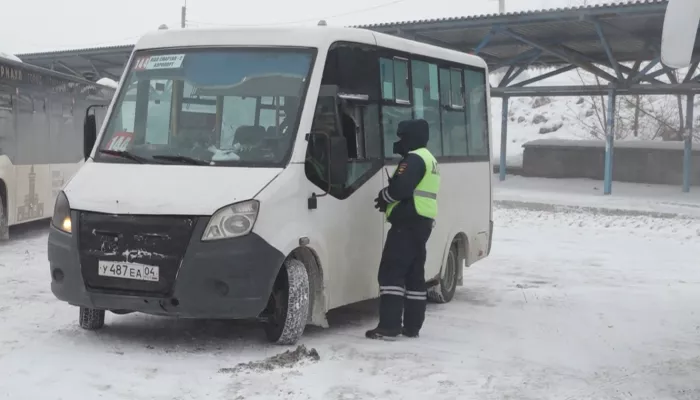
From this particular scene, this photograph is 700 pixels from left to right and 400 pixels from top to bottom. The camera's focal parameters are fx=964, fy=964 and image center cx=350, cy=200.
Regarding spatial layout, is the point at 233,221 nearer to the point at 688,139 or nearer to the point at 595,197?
the point at 595,197

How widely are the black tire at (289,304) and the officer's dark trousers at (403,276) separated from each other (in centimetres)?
78

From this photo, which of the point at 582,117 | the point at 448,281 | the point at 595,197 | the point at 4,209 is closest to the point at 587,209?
the point at 595,197

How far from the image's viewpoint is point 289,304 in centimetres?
721

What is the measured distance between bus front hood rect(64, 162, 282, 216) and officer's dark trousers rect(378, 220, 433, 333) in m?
1.28

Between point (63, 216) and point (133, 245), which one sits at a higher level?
point (63, 216)

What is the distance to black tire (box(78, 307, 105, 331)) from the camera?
25.1ft

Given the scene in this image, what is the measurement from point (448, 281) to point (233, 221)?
13.2 ft

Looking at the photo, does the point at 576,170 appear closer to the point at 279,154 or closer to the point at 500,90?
the point at 500,90

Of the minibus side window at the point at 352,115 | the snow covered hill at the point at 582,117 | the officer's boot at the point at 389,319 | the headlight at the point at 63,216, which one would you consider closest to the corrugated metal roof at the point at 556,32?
the minibus side window at the point at 352,115

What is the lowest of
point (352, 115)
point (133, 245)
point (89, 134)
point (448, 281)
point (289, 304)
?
point (448, 281)

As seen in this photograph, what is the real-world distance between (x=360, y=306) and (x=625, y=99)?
41909 mm

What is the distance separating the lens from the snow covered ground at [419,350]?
6.12 metres

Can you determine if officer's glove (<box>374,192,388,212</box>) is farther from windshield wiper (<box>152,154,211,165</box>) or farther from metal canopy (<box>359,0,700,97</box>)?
metal canopy (<box>359,0,700,97</box>)

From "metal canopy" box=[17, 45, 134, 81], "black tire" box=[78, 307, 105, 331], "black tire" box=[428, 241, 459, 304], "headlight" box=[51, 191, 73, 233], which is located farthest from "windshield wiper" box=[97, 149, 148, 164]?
"metal canopy" box=[17, 45, 134, 81]
